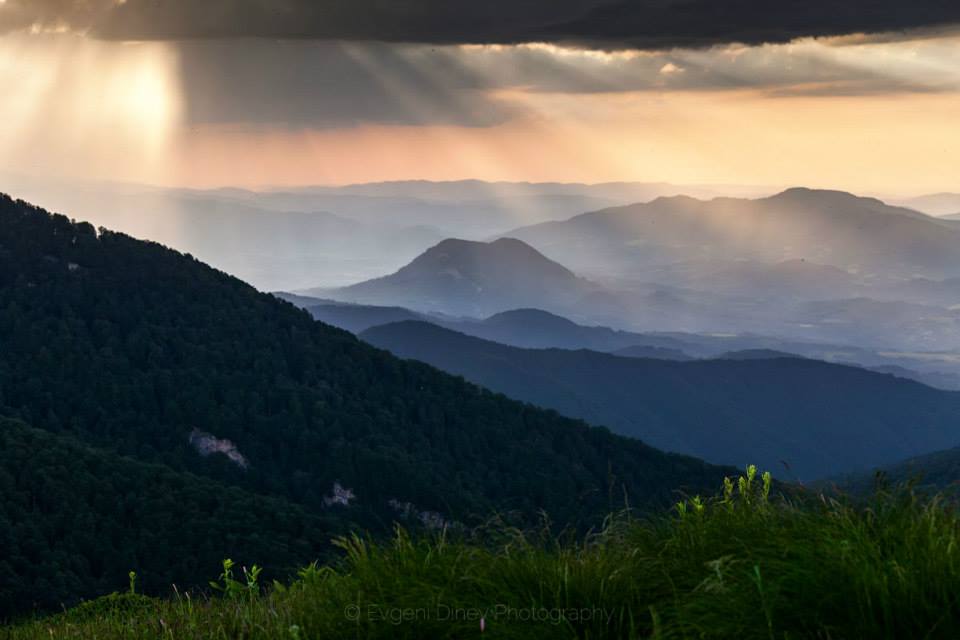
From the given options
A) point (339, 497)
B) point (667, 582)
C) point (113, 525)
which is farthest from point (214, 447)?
point (667, 582)

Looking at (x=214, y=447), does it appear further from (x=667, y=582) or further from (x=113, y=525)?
(x=667, y=582)

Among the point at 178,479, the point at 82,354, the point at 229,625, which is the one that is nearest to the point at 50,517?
the point at 178,479

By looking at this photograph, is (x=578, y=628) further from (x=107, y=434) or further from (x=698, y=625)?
(x=107, y=434)

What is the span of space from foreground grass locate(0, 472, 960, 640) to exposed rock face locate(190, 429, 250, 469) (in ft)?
595

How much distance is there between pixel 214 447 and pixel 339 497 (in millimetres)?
26930

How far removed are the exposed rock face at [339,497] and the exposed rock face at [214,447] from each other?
17.3 metres

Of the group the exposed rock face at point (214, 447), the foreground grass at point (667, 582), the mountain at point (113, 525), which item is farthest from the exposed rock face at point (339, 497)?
the foreground grass at point (667, 582)

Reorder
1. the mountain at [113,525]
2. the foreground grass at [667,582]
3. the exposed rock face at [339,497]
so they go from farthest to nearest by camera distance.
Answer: the exposed rock face at [339,497] < the mountain at [113,525] < the foreground grass at [667,582]

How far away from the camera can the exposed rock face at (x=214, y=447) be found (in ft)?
605

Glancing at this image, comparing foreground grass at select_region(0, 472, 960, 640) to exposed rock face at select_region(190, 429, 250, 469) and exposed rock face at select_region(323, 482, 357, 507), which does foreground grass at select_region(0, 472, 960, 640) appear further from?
exposed rock face at select_region(190, 429, 250, 469)

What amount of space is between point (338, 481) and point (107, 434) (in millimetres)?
40940

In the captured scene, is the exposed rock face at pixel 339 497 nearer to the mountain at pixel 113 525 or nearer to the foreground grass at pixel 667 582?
the mountain at pixel 113 525

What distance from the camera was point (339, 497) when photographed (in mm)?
179875

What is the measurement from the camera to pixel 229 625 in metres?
9.41
